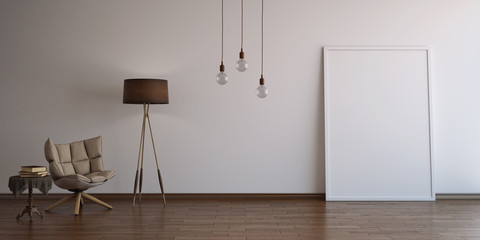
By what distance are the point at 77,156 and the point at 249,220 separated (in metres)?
2.41

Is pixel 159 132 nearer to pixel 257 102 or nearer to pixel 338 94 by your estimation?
pixel 257 102

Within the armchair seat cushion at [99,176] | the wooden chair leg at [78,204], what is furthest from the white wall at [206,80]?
the wooden chair leg at [78,204]

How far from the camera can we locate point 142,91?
17.6 feet

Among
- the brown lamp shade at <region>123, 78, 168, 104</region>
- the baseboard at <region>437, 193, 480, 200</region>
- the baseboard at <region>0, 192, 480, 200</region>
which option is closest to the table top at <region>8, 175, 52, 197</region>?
the baseboard at <region>0, 192, 480, 200</region>

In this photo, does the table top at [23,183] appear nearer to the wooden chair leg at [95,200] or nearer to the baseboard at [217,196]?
the wooden chair leg at [95,200]

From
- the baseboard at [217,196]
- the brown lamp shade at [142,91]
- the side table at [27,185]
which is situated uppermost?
the brown lamp shade at [142,91]

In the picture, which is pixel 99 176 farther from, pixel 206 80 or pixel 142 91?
pixel 206 80

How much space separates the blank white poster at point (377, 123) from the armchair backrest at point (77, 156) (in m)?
3.12

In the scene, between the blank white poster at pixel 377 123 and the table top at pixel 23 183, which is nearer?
the table top at pixel 23 183

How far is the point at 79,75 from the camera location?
6117mm

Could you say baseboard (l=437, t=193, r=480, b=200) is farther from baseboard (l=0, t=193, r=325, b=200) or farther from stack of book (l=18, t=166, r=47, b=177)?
stack of book (l=18, t=166, r=47, b=177)

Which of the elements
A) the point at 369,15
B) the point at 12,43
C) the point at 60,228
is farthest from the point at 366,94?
the point at 12,43

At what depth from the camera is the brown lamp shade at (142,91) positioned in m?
5.38

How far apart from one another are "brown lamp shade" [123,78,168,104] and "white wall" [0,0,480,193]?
2.23ft
